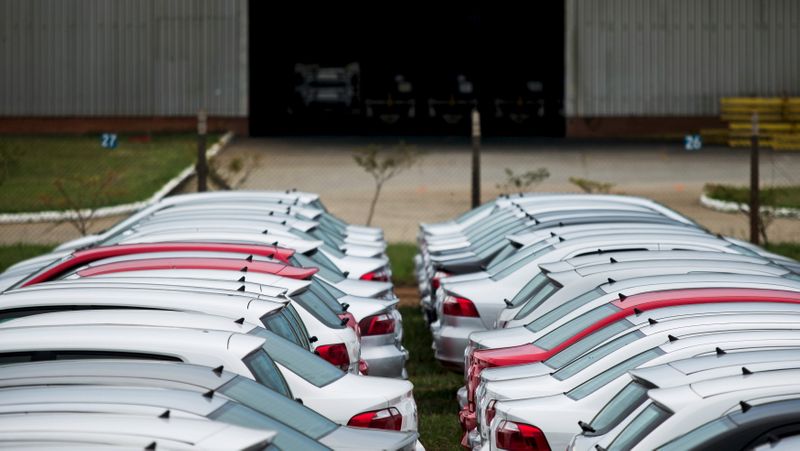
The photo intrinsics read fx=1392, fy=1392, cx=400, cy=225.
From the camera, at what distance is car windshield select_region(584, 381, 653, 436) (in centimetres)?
650

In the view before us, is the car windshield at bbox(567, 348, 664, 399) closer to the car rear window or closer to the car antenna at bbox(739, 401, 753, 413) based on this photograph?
the car antenna at bbox(739, 401, 753, 413)

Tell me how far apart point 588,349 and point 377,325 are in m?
2.60

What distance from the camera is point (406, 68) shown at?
211 feet

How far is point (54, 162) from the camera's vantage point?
2975 cm

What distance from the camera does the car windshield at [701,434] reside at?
5527mm

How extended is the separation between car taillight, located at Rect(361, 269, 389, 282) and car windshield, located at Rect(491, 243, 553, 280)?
4.34 ft

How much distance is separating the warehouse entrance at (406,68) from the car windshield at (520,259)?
2769 centimetres

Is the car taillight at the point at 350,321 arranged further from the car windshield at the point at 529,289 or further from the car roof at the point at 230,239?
Result: the car roof at the point at 230,239

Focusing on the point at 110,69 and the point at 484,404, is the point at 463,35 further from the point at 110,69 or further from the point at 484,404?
the point at 484,404

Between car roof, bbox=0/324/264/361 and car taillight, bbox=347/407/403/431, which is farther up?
car roof, bbox=0/324/264/361

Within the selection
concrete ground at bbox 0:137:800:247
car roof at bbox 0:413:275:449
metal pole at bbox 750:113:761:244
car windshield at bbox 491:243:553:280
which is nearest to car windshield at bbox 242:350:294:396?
car roof at bbox 0:413:275:449

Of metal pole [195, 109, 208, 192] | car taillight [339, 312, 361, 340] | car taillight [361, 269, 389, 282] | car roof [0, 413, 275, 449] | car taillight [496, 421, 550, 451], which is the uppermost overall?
metal pole [195, 109, 208, 192]

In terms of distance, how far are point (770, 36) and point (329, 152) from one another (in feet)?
41.9

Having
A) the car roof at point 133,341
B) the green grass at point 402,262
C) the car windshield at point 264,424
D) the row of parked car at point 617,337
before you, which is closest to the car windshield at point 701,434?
the row of parked car at point 617,337
